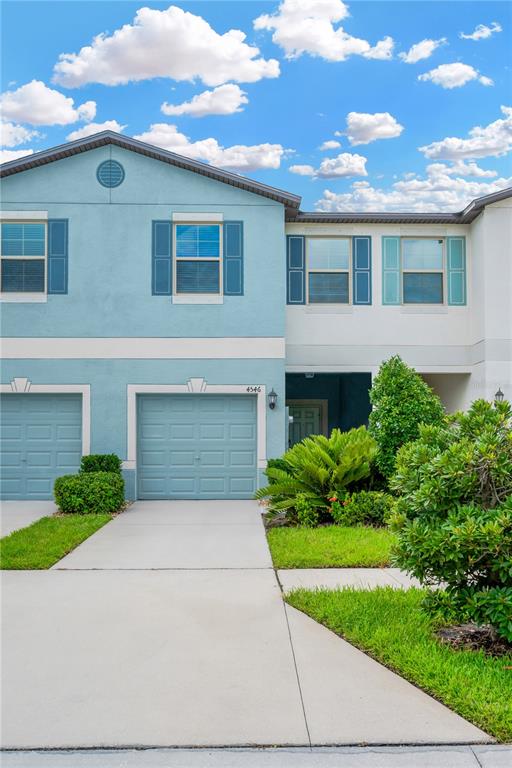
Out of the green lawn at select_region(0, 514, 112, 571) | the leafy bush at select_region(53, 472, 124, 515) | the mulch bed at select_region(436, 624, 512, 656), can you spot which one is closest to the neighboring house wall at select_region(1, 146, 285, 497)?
the leafy bush at select_region(53, 472, 124, 515)

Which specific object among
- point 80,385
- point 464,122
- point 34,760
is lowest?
point 34,760

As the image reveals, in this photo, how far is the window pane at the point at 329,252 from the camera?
47.3 ft

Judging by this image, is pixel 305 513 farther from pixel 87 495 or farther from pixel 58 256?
pixel 58 256

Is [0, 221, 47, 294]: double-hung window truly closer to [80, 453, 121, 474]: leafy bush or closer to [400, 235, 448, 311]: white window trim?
[80, 453, 121, 474]: leafy bush

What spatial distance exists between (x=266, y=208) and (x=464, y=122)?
37.3ft

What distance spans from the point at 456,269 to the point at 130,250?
7127 mm

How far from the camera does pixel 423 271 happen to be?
47.6 ft

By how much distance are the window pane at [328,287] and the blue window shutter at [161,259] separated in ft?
10.4

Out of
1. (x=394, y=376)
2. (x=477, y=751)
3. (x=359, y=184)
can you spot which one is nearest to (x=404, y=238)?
(x=394, y=376)

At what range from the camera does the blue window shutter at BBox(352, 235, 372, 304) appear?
14312 millimetres

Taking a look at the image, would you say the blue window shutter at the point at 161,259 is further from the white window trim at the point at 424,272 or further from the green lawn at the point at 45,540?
the white window trim at the point at 424,272

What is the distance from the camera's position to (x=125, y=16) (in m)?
15.7

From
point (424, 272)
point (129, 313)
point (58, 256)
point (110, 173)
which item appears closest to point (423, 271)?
point (424, 272)

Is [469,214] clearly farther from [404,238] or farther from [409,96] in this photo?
[409,96]
